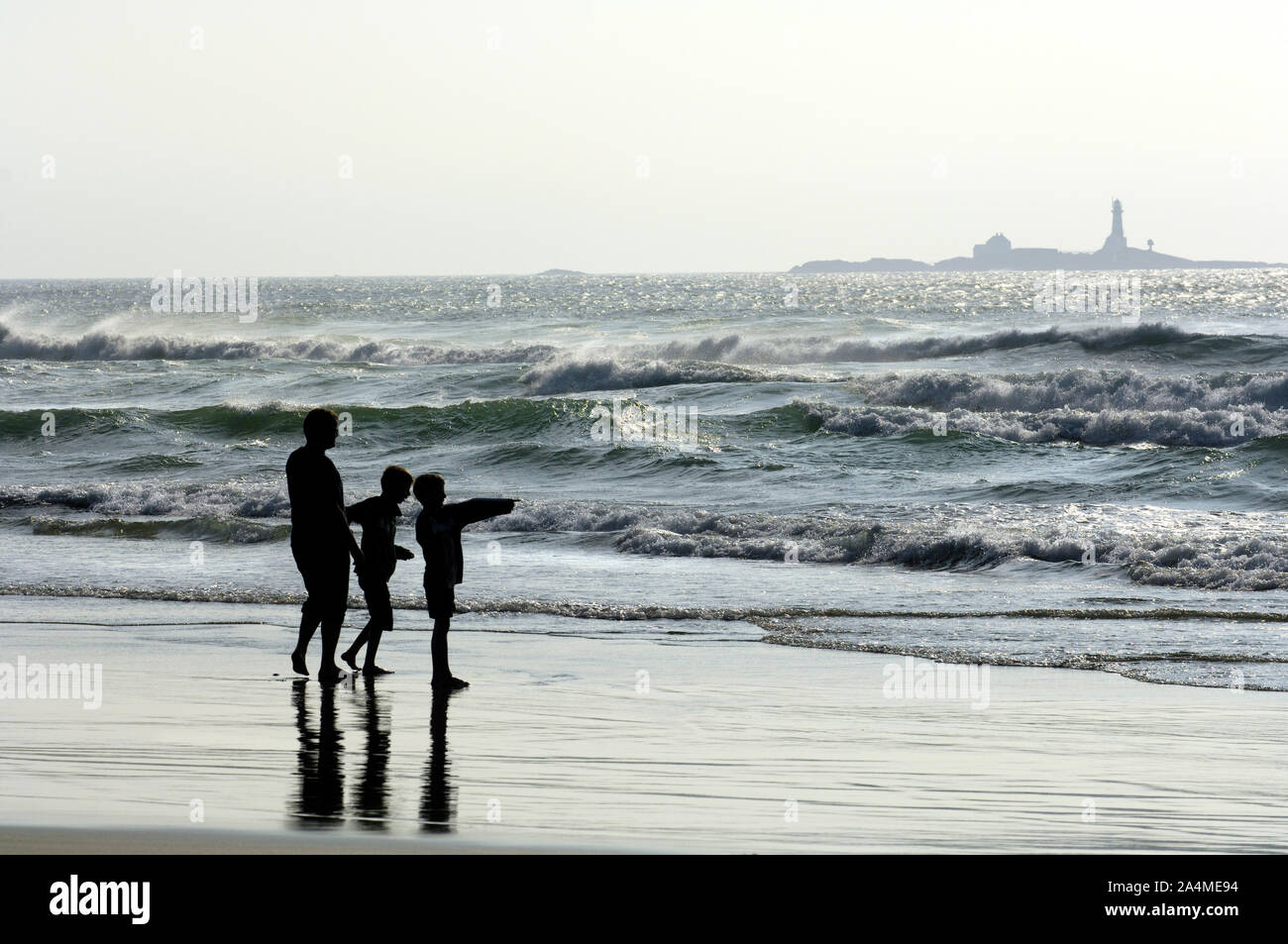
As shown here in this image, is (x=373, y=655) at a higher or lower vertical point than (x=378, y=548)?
lower

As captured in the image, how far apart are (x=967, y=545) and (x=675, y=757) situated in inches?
353

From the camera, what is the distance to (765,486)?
2061cm

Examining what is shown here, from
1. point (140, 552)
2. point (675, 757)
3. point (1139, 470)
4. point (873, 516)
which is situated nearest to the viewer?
point (675, 757)

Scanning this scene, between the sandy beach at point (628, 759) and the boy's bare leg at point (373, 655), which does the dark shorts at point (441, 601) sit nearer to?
the sandy beach at point (628, 759)

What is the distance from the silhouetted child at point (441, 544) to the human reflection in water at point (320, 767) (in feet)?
2.03

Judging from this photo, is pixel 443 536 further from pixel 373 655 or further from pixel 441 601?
pixel 373 655

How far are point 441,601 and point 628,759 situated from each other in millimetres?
2095

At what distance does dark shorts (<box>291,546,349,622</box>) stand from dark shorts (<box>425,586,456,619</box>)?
1.77 feet

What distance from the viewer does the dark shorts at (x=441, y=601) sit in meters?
7.95

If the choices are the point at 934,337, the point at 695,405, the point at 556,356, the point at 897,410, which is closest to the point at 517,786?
the point at 897,410

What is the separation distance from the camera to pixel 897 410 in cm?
2734

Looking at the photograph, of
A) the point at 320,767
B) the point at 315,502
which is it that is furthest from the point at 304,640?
the point at 320,767

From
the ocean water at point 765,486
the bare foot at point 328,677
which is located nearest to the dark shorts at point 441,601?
the bare foot at point 328,677
